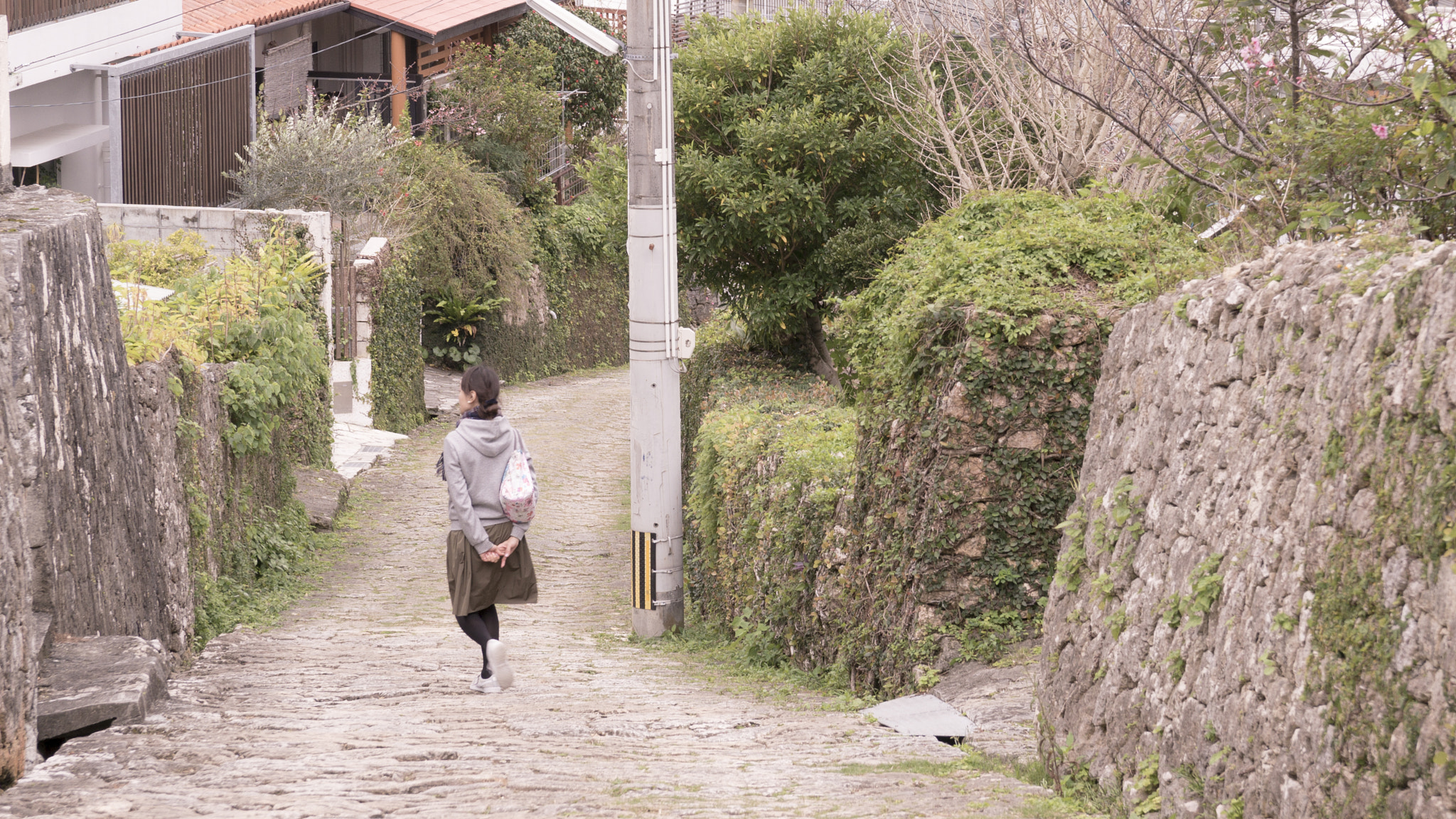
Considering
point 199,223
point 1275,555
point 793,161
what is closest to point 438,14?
point 199,223

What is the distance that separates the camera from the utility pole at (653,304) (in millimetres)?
10805

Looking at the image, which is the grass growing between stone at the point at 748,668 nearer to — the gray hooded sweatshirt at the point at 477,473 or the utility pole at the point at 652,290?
the utility pole at the point at 652,290

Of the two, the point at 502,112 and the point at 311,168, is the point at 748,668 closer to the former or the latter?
the point at 311,168

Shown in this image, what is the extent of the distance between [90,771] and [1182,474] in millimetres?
4052

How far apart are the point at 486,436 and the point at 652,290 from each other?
3895 mm

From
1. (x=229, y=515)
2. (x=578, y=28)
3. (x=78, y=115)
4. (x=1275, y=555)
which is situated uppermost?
(x=78, y=115)

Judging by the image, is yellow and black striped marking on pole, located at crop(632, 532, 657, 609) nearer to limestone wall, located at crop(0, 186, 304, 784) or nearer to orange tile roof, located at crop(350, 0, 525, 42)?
limestone wall, located at crop(0, 186, 304, 784)

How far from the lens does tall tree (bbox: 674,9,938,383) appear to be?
1531 centimetres

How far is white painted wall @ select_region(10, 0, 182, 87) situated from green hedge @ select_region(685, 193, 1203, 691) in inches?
538

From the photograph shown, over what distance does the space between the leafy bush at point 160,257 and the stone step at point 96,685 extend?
8164 mm

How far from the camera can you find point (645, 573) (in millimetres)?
11008

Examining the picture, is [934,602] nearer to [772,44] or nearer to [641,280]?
[641,280]

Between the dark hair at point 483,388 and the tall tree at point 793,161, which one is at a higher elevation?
the tall tree at point 793,161

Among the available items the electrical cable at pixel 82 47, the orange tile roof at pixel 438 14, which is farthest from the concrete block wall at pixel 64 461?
the orange tile roof at pixel 438 14
